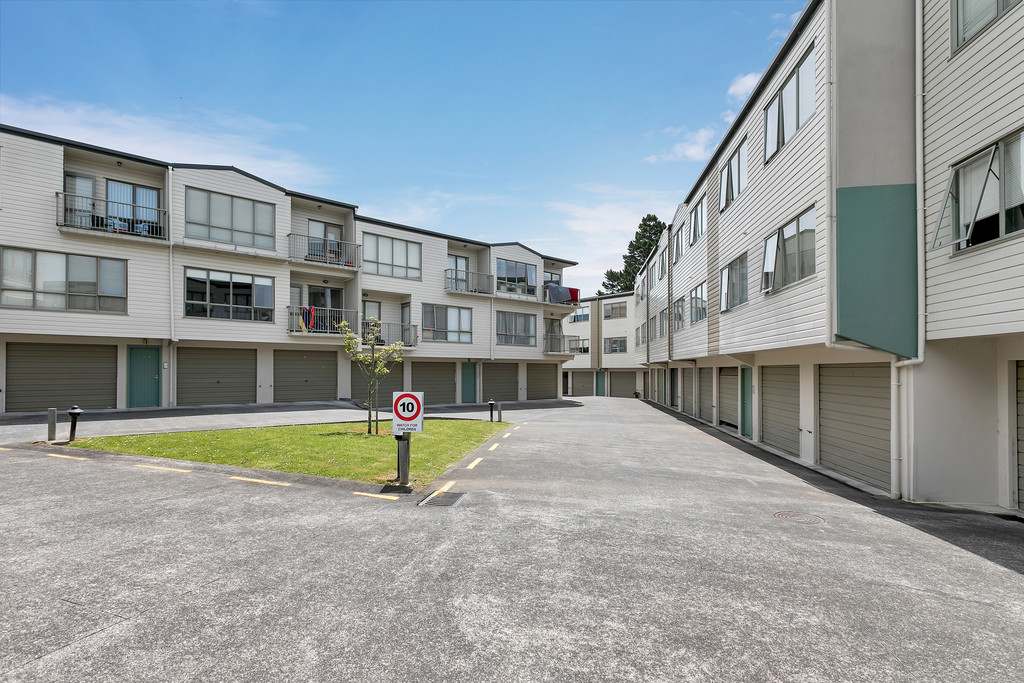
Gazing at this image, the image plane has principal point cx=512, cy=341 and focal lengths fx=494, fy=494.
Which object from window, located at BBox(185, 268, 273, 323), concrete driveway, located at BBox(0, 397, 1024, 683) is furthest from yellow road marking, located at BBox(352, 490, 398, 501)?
window, located at BBox(185, 268, 273, 323)

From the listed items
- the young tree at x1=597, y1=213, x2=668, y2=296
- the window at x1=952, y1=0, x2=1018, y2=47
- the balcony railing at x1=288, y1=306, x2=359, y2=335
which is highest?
the young tree at x1=597, y1=213, x2=668, y2=296

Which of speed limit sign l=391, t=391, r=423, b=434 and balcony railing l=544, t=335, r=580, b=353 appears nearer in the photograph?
speed limit sign l=391, t=391, r=423, b=434

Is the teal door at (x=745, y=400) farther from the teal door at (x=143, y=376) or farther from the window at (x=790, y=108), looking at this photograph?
the teal door at (x=143, y=376)

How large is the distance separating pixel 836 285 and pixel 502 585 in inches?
357

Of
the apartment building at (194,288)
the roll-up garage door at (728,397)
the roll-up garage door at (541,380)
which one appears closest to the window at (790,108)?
the roll-up garage door at (728,397)

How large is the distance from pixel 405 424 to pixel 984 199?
10478 mm

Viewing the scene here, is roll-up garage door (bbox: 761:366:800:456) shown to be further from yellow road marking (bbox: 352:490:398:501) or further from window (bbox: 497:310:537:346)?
window (bbox: 497:310:537:346)

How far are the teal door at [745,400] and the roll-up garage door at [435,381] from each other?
18894mm

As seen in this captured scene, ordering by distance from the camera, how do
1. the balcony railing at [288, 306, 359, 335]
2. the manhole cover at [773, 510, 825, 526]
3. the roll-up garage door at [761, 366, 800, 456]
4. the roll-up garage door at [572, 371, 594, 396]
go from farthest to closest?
the roll-up garage door at [572, 371, 594, 396]
the balcony railing at [288, 306, 359, 335]
the roll-up garage door at [761, 366, 800, 456]
the manhole cover at [773, 510, 825, 526]

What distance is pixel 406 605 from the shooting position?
4492 mm

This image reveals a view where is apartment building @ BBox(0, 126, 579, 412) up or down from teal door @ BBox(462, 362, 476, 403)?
up

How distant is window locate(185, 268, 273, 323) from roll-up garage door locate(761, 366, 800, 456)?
73.1ft

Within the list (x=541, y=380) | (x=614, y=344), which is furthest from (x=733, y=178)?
(x=614, y=344)

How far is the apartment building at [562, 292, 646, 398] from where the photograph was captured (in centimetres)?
5219
